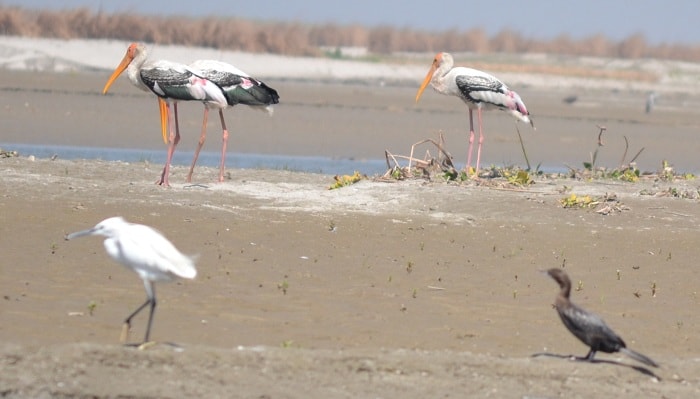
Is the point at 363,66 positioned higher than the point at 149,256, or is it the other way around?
the point at 149,256

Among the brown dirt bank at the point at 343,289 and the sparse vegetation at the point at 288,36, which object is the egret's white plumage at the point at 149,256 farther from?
the sparse vegetation at the point at 288,36

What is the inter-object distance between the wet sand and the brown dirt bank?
16 millimetres

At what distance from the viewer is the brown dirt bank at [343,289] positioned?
21.5 feet

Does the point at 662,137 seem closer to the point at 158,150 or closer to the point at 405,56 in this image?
the point at 158,150

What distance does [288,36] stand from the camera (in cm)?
4925

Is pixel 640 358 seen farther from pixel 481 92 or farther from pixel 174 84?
pixel 481 92

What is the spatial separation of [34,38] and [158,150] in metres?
20.2

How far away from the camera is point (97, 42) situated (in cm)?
3938

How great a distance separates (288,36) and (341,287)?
135 ft

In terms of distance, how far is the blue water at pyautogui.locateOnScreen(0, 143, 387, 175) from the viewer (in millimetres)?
17703

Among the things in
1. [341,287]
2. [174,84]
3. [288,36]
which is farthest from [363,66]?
[341,287]

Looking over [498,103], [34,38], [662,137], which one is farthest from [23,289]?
[34,38]

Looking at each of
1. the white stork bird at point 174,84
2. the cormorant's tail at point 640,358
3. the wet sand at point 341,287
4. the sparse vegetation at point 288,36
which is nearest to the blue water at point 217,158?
the wet sand at point 341,287

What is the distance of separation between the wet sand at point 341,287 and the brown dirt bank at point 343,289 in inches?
0.6
